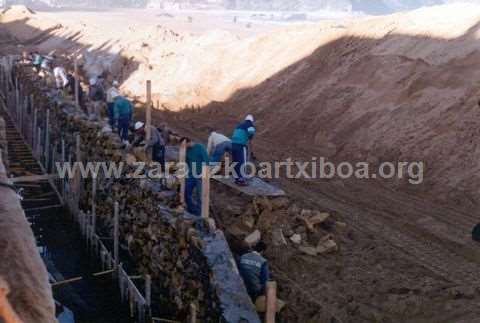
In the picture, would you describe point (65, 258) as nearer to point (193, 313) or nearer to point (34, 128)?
point (193, 313)

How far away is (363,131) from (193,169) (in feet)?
21.6

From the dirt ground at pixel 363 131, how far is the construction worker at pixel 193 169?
0.75m

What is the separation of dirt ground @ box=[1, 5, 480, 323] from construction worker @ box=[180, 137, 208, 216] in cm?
75

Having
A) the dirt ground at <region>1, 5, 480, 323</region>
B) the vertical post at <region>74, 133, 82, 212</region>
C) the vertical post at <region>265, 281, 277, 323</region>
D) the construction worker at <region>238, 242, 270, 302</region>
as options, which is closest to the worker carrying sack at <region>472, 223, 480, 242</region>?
the dirt ground at <region>1, 5, 480, 323</region>

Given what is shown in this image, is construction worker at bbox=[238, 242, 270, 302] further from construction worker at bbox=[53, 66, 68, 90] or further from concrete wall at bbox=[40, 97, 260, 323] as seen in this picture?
construction worker at bbox=[53, 66, 68, 90]

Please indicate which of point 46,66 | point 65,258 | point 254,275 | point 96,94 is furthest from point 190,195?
point 46,66

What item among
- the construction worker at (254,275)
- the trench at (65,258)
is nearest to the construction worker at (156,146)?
the trench at (65,258)

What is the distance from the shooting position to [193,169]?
8.91 m

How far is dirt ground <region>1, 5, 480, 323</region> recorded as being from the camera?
25.5 feet

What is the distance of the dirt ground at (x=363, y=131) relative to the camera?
7.78 metres

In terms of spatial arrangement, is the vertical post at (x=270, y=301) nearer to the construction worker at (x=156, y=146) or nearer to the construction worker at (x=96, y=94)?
the construction worker at (x=156, y=146)

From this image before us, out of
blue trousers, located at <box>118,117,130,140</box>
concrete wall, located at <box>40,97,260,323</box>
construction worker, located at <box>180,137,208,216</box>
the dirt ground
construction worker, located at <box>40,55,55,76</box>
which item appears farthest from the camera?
construction worker, located at <box>40,55,55,76</box>

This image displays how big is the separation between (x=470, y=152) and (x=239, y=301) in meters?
7.05

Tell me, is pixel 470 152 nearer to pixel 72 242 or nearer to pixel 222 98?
pixel 72 242
